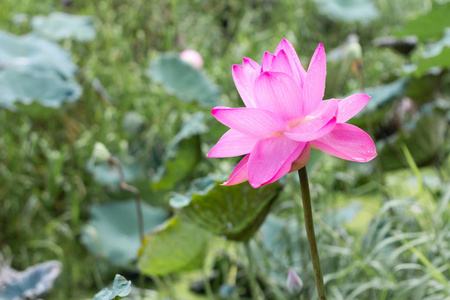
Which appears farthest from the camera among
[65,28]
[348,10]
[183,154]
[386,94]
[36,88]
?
[348,10]

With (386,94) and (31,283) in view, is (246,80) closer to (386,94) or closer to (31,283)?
(31,283)

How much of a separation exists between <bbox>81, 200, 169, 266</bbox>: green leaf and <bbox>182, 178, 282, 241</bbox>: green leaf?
67cm

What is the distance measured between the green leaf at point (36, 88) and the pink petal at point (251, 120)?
46.1 inches

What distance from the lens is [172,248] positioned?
0.90 meters

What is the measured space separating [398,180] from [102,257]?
3.43 ft

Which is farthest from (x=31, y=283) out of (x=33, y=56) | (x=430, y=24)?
(x=33, y=56)

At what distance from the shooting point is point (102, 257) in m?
1.32

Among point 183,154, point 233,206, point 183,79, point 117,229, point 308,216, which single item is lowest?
point 117,229

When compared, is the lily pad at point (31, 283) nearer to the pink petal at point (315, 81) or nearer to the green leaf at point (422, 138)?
the pink petal at point (315, 81)

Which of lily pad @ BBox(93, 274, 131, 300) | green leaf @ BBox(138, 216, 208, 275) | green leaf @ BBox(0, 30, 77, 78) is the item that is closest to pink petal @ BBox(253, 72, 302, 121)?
lily pad @ BBox(93, 274, 131, 300)

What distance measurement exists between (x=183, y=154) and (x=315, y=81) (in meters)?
0.74

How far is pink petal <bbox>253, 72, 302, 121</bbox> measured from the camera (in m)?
0.39

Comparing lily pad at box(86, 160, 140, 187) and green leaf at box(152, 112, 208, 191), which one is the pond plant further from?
lily pad at box(86, 160, 140, 187)

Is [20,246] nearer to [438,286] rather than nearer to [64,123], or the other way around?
[64,123]
